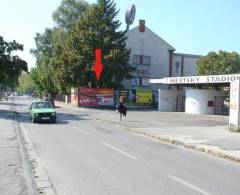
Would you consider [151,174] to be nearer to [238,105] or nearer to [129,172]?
[129,172]

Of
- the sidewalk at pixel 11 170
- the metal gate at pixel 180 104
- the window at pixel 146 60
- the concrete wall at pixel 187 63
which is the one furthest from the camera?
the concrete wall at pixel 187 63

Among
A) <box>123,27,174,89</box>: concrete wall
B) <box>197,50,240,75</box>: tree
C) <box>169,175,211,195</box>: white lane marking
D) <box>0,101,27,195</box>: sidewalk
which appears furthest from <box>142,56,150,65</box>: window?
<box>169,175,211,195</box>: white lane marking

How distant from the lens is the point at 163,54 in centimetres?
7694

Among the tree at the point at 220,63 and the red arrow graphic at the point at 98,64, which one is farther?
the tree at the point at 220,63

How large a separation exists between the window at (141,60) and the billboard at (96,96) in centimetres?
1512

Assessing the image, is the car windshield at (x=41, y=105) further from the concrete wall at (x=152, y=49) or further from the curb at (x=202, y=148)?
the concrete wall at (x=152, y=49)

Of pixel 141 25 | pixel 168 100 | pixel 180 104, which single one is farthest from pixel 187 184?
pixel 141 25

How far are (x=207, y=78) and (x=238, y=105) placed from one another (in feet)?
68.3

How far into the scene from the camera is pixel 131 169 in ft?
38.4

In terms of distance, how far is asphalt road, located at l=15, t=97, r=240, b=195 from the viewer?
9.30m

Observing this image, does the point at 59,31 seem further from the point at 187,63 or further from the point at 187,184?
the point at 187,184

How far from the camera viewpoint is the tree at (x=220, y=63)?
229ft

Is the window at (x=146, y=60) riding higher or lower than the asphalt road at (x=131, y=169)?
higher

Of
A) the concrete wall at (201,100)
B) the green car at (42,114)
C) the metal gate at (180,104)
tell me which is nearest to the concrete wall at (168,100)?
the metal gate at (180,104)
